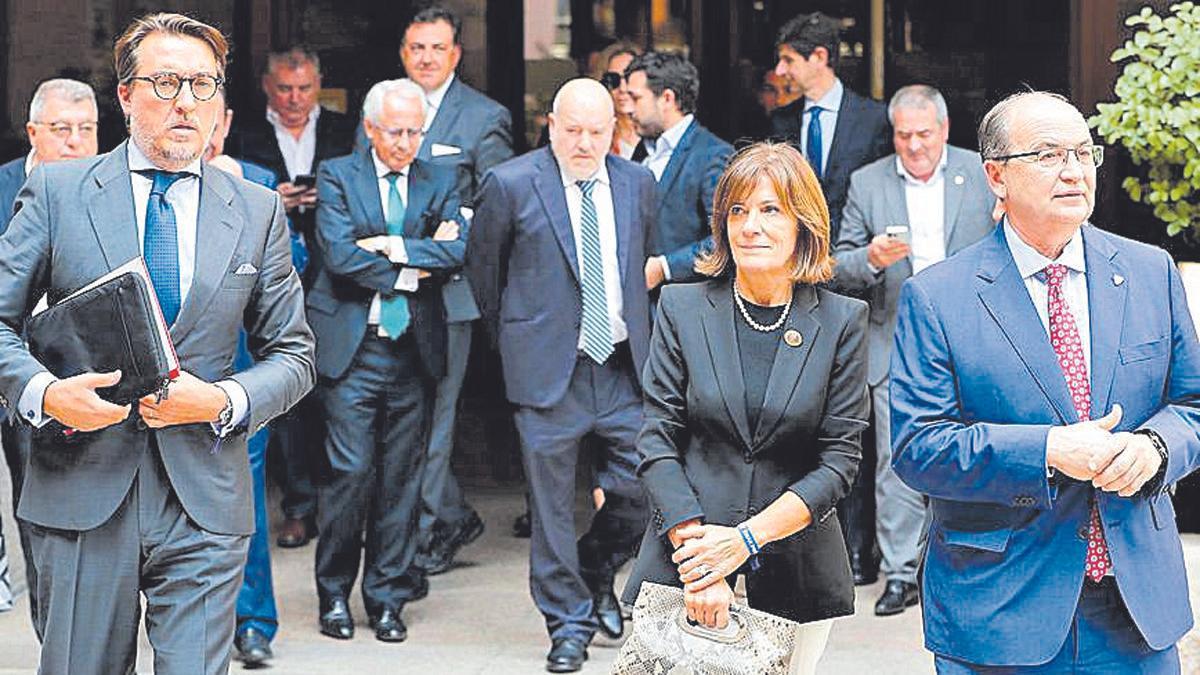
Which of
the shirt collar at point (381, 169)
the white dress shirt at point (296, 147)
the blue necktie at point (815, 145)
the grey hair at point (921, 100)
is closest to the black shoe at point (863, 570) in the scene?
the blue necktie at point (815, 145)

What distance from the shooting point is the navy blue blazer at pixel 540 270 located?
6.54 meters

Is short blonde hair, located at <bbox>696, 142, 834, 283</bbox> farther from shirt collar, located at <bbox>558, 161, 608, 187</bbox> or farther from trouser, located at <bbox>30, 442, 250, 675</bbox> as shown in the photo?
shirt collar, located at <bbox>558, 161, 608, 187</bbox>

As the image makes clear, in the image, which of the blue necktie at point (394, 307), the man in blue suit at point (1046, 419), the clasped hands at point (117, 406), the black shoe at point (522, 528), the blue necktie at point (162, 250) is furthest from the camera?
the black shoe at point (522, 528)

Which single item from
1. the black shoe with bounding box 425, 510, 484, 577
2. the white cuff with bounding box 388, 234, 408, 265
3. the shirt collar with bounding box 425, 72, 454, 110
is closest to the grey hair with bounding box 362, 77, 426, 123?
the white cuff with bounding box 388, 234, 408, 265

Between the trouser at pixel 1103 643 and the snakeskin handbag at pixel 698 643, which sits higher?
the trouser at pixel 1103 643

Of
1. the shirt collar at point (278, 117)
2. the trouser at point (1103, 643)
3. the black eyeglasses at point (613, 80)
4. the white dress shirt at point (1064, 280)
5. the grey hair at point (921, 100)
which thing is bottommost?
the trouser at point (1103, 643)

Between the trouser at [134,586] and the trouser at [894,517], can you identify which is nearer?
the trouser at [134,586]

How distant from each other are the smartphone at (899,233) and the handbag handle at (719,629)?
9.50 ft

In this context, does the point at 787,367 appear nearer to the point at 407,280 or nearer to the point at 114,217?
the point at 114,217

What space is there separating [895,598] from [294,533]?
2.72 metres

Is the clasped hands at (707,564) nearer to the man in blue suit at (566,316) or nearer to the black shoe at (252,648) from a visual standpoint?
the man in blue suit at (566,316)

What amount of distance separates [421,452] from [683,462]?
2.54 metres

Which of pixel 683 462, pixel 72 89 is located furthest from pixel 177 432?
pixel 72 89

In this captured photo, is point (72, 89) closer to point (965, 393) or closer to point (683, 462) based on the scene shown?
point (683, 462)
